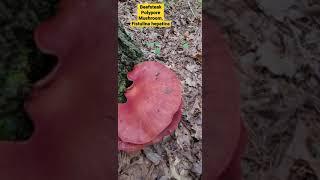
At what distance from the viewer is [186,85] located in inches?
86.4

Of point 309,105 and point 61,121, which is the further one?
point 309,105

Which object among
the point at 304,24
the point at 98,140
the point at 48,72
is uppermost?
the point at 304,24

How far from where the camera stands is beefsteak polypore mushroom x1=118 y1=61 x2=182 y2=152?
7.14 ft

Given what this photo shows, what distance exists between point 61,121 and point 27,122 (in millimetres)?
134

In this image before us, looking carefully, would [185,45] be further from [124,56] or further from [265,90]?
A: [265,90]

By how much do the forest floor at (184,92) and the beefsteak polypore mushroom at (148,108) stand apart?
0.10 feet

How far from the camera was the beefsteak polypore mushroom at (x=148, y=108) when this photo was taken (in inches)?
85.7

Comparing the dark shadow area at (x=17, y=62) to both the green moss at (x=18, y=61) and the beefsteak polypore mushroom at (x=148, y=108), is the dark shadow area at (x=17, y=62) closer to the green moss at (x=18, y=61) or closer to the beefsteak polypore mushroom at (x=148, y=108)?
the green moss at (x=18, y=61)

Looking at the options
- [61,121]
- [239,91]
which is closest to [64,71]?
[61,121]

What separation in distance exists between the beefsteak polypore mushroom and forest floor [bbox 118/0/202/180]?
29 millimetres

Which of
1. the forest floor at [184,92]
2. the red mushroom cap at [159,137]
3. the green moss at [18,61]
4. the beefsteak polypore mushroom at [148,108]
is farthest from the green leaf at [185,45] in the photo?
the green moss at [18,61]

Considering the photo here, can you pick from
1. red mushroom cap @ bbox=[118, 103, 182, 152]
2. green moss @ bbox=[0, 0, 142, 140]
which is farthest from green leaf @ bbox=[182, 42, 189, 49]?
green moss @ bbox=[0, 0, 142, 140]

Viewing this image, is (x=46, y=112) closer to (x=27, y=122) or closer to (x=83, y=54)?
(x=27, y=122)

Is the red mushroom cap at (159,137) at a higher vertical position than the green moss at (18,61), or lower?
lower
